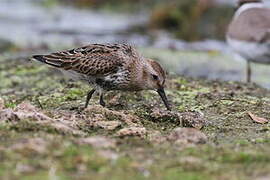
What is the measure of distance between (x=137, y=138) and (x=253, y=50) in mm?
6476

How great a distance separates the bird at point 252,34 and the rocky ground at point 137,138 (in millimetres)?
2545

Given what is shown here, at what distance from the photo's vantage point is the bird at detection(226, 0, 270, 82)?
39.7ft

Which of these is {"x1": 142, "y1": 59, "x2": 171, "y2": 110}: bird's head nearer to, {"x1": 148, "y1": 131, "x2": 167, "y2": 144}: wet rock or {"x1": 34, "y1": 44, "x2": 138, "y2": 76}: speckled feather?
{"x1": 34, "y1": 44, "x2": 138, "y2": 76}: speckled feather

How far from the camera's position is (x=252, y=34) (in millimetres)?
12320

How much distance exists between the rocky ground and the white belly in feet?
8.26

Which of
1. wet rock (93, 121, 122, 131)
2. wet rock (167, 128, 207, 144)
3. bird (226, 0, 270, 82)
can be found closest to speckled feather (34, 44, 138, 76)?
wet rock (93, 121, 122, 131)

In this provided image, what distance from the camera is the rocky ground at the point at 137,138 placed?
17.3 ft

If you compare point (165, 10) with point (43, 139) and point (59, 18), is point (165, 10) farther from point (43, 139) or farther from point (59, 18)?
point (43, 139)

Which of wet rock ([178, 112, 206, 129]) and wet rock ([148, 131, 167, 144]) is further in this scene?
wet rock ([178, 112, 206, 129])

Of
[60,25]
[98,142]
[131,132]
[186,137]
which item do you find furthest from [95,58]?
[60,25]

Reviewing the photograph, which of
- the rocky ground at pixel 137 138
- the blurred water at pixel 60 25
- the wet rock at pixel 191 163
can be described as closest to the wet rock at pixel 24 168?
the rocky ground at pixel 137 138

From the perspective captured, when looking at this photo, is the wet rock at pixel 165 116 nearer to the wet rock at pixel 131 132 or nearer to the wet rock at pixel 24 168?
the wet rock at pixel 131 132

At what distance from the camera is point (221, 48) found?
1798 cm

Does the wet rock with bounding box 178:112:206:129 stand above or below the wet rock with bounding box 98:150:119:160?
below
